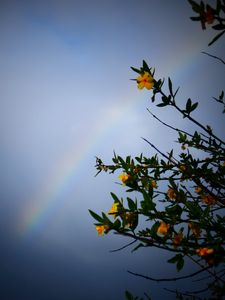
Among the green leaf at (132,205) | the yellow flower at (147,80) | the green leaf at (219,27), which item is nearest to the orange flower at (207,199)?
the green leaf at (132,205)

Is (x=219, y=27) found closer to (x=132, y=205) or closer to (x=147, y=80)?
(x=147, y=80)

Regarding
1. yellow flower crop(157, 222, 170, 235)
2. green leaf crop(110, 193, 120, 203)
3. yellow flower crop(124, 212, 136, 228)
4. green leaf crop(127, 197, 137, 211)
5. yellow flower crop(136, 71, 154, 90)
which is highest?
yellow flower crop(136, 71, 154, 90)

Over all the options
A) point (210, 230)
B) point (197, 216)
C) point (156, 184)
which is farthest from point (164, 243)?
point (156, 184)

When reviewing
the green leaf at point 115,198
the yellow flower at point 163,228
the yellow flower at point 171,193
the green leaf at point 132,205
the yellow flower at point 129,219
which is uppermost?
the yellow flower at point 171,193

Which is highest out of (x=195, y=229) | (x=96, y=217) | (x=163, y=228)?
(x=96, y=217)

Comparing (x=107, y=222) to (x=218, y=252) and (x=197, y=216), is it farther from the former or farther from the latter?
(x=197, y=216)

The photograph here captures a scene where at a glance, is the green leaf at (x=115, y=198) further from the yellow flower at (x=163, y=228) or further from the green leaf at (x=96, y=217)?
the yellow flower at (x=163, y=228)

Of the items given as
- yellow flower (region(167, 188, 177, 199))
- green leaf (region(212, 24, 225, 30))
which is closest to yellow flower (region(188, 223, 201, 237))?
yellow flower (region(167, 188, 177, 199))

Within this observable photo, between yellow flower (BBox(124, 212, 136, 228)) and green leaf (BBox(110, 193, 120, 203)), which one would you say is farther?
green leaf (BBox(110, 193, 120, 203))

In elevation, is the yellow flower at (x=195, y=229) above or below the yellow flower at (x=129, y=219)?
below

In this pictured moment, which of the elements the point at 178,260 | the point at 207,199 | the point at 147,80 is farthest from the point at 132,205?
the point at 207,199

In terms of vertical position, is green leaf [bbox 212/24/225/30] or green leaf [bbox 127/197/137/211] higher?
green leaf [bbox 212/24/225/30]

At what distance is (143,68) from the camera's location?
8.19 feet

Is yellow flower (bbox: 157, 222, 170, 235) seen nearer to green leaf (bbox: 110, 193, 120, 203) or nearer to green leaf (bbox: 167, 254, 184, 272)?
green leaf (bbox: 167, 254, 184, 272)
